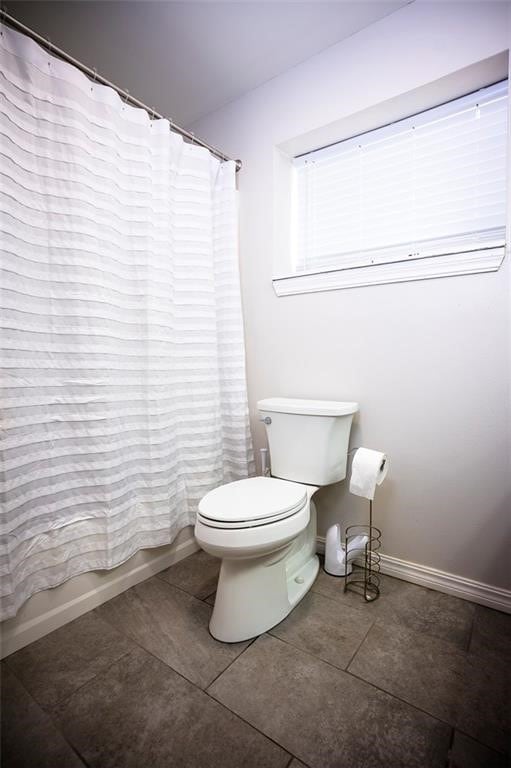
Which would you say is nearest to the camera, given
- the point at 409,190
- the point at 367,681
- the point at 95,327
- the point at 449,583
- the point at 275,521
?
the point at 367,681

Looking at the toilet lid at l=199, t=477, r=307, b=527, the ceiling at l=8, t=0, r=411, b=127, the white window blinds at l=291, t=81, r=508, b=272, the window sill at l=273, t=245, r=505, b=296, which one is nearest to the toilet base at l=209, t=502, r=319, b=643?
the toilet lid at l=199, t=477, r=307, b=527

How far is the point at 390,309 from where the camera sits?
60.6 inches

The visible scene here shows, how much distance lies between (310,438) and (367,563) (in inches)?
21.9

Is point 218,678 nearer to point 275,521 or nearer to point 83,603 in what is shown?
point 275,521

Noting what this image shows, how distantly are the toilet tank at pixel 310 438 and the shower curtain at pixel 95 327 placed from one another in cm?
34

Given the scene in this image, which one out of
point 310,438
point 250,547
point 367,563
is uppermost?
point 310,438

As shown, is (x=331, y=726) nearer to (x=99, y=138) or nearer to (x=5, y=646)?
(x=5, y=646)

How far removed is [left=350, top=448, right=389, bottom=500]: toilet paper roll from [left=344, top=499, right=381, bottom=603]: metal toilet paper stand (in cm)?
13

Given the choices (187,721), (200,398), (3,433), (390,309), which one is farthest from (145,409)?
(390,309)

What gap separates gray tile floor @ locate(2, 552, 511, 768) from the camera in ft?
2.87

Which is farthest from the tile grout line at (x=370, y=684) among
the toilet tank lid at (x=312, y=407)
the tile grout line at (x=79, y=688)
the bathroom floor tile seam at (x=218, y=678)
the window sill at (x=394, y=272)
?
the window sill at (x=394, y=272)

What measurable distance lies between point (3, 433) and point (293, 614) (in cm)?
119

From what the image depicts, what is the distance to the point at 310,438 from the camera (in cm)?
Answer: 155

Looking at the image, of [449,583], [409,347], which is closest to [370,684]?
[449,583]
